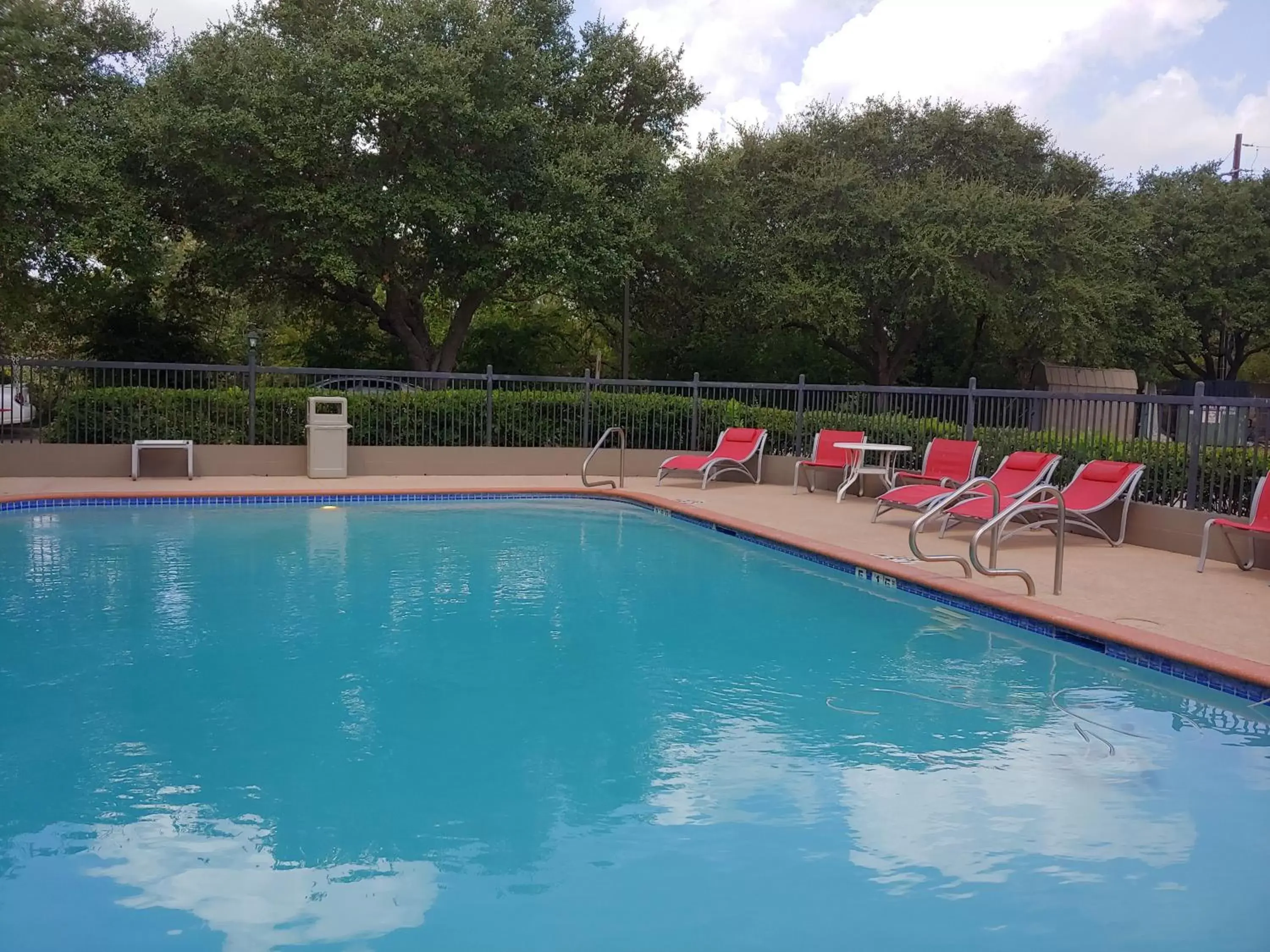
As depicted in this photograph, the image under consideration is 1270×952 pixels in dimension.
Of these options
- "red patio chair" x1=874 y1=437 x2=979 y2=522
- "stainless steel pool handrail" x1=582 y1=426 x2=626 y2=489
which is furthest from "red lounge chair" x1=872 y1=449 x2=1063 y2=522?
"stainless steel pool handrail" x1=582 y1=426 x2=626 y2=489

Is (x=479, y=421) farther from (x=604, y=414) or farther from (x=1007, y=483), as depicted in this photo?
(x=1007, y=483)

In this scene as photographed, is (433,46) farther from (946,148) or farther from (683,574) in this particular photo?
(946,148)

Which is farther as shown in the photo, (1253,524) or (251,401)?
(251,401)

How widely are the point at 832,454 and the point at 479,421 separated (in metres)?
5.58

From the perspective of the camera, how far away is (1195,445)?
9.43 m

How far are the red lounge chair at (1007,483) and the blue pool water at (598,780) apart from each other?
9.05 feet

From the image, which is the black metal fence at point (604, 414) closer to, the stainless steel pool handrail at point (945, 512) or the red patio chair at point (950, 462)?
the red patio chair at point (950, 462)

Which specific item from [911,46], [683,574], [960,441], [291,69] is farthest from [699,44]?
[683,574]

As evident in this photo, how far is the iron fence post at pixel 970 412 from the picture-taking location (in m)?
→ 12.0

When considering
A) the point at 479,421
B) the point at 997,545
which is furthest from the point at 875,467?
the point at 479,421

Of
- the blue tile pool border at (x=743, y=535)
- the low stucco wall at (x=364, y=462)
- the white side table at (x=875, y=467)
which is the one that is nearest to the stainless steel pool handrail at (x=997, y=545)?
the blue tile pool border at (x=743, y=535)

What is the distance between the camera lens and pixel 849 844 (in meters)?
3.74

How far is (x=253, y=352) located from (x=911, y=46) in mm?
18033

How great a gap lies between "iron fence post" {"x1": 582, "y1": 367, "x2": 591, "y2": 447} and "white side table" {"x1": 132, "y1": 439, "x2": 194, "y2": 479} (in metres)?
5.68
